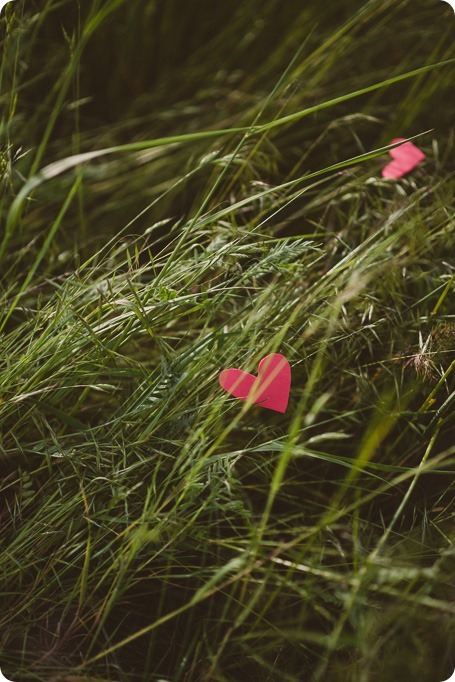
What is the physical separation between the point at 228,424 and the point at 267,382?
20 cm

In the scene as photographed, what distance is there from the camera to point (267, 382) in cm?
73

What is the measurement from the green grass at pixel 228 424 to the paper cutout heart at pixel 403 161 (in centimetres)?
3

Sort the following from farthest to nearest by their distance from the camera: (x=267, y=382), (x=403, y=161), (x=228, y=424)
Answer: (x=403, y=161)
(x=228, y=424)
(x=267, y=382)

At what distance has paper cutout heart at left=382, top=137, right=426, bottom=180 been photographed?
104cm

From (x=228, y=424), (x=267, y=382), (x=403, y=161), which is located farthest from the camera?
(x=403, y=161)

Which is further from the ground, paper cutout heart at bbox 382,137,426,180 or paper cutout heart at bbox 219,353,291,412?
paper cutout heart at bbox 382,137,426,180

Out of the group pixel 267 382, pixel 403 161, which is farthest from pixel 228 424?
pixel 403 161

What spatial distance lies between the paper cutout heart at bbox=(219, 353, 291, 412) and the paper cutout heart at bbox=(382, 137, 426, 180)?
470 mm

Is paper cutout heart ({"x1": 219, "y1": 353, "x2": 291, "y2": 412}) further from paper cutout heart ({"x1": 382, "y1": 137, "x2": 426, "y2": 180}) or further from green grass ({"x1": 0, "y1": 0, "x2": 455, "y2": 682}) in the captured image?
paper cutout heart ({"x1": 382, "y1": 137, "x2": 426, "y2": 180})

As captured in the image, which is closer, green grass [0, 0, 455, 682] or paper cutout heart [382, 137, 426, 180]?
green grass [0, 0, 455, 682]

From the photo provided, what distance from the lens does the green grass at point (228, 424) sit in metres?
0.72

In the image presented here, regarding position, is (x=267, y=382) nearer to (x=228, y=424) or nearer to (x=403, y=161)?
(x=228, y=424)

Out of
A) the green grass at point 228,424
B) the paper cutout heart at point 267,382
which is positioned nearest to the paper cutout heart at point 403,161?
the green grass at point 228,424

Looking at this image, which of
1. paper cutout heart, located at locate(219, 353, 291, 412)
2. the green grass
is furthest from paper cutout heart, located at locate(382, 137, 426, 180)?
paper cutout heart, located at locate(219, 353, 291, 412)
